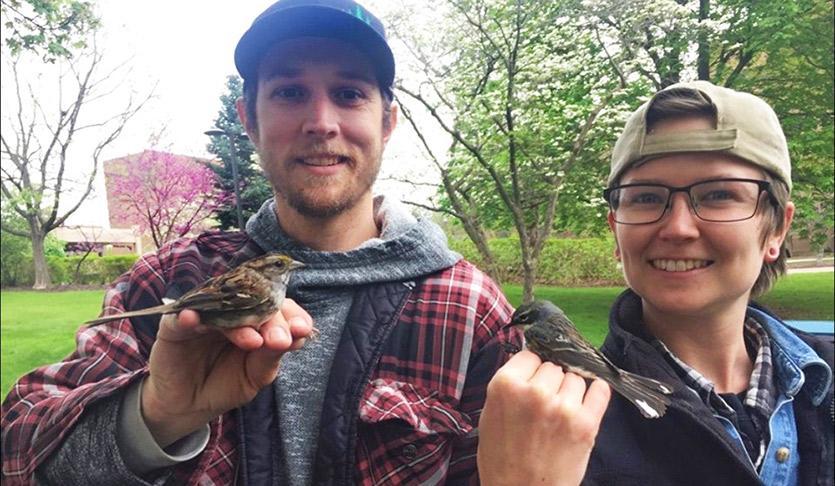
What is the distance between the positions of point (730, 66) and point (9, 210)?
2133 mm

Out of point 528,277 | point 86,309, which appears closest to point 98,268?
point 86,309

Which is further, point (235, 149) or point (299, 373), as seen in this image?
point (235, 149)

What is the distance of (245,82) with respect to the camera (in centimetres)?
140

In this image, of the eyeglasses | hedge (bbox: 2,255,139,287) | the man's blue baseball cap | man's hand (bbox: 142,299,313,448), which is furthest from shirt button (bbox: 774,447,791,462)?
hedge (bbox: 2,255,139,287)

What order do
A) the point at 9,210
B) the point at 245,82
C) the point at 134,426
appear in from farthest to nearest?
1. the point at 9,210
2. the point at 245,82
3. the point at 134,426

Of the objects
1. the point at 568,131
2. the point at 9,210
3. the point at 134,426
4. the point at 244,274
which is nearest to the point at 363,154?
the point at 244,274

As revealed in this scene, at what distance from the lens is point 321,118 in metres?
1.29

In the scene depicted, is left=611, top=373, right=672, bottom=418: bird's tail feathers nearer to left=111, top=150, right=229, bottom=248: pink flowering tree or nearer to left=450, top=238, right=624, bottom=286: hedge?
left=450, top=238, right=624, bottom=286: hedge

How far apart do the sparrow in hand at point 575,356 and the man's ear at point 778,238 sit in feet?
1.37

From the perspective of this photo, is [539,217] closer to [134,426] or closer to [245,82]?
[245,82]

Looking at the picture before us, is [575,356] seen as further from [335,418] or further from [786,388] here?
[786,388]

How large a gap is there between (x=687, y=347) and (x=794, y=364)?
32 cm

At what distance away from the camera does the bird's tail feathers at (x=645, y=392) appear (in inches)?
43.1

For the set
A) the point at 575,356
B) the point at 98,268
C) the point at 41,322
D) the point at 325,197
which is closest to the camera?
the point at 575,356
